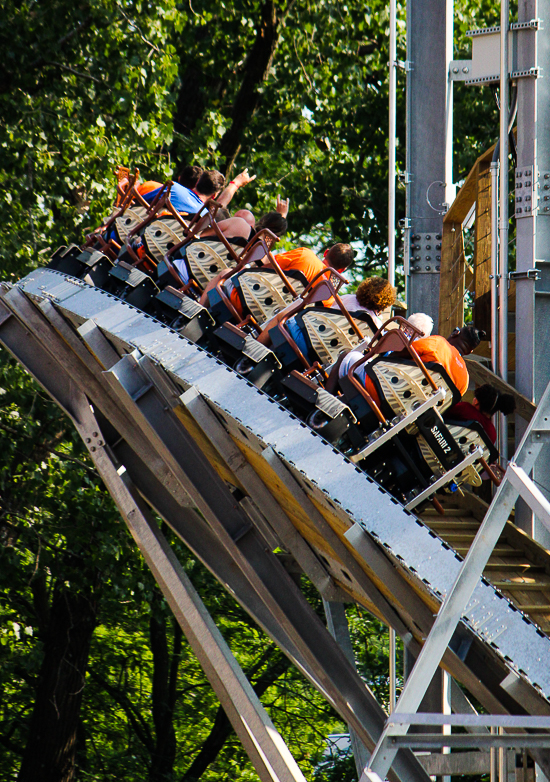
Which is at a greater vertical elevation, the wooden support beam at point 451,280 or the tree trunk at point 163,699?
the wooden support beam at point 451,280

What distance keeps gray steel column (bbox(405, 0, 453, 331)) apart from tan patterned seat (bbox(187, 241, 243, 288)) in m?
2.50

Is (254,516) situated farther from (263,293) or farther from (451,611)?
(451,611)

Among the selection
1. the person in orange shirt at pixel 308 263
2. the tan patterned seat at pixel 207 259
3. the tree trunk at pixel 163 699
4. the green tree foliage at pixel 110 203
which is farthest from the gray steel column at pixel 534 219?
the tree trunk at pixel 163 699

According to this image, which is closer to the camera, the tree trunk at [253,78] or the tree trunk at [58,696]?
the tree trunk at [58,696]

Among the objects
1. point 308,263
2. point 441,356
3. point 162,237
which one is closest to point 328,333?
point 441,356

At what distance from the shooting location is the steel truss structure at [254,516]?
438cm

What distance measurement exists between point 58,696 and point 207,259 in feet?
24.0

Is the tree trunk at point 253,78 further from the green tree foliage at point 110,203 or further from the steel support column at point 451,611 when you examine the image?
the steel support column at point 451,611

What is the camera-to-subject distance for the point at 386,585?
15.4 ft

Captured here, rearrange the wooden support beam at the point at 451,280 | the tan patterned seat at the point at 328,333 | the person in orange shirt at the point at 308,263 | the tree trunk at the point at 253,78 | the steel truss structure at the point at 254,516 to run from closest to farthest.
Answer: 1. the steel truss structure at the point at 254,516
2. the tan patterned seat at the point at 328,333
3. the person in orange shirt at the point at 308,263
4. the wooden support beam at the point at 451,280
5. the tree trunk at the point at 253,78

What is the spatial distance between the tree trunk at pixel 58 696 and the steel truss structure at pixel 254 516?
543 centimetres

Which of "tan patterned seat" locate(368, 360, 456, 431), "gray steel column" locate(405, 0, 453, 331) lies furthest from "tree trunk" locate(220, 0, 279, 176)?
"tan patterned seat" locate(368, 360, 456, 431)

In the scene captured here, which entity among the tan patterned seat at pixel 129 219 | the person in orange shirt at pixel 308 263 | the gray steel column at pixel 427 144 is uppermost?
the gray steel column at pixel 427 144

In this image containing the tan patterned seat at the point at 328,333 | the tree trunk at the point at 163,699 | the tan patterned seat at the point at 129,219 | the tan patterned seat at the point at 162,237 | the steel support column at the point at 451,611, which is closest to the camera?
the steel support column at the point at 451,611
